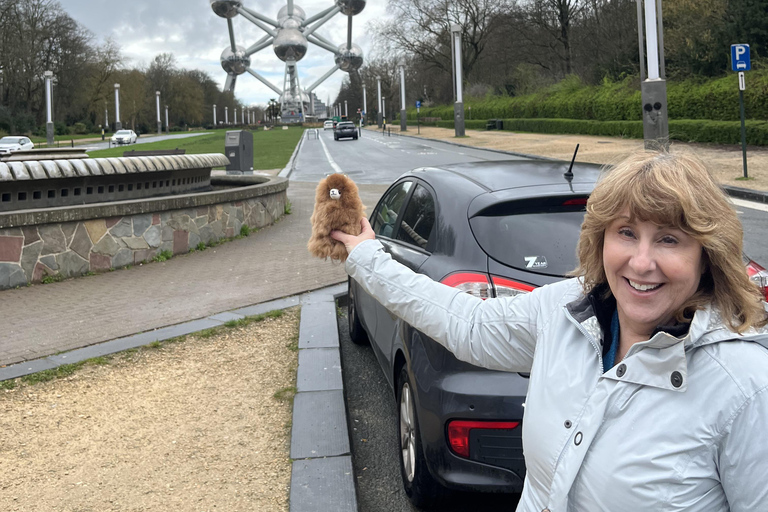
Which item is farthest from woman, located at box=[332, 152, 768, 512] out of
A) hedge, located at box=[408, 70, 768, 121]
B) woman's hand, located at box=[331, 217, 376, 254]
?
hedge, located at box=[408, 70, 768, 121]

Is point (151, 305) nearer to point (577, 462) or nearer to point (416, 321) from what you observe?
point (416, 321)

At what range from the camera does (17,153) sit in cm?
1227

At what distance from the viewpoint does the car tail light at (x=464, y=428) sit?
3322 millimetres

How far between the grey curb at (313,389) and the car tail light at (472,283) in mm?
1096

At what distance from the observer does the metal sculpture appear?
404ft

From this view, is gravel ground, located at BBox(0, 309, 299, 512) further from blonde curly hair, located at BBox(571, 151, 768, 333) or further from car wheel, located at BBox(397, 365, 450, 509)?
blonde curly hair, located at BBox(571, 151, 768, 333)

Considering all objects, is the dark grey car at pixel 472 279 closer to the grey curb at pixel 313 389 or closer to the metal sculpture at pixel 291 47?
the grey curb at pixel 313 389

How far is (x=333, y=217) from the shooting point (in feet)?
7.68

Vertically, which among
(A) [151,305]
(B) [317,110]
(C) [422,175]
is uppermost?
(B) [317,110]

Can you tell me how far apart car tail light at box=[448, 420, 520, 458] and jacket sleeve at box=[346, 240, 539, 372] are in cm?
122

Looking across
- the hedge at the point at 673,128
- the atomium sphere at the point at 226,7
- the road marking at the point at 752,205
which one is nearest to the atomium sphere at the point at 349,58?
the atomium sphere at the point at 226,7

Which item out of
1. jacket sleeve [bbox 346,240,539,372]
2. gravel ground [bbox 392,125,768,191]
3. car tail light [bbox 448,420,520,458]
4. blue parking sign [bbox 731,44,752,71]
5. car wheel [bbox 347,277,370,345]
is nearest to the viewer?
jacket sleeve [bbox 346,240,539,372]

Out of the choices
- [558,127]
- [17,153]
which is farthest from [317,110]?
[17,153]

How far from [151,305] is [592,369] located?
6.39 m
